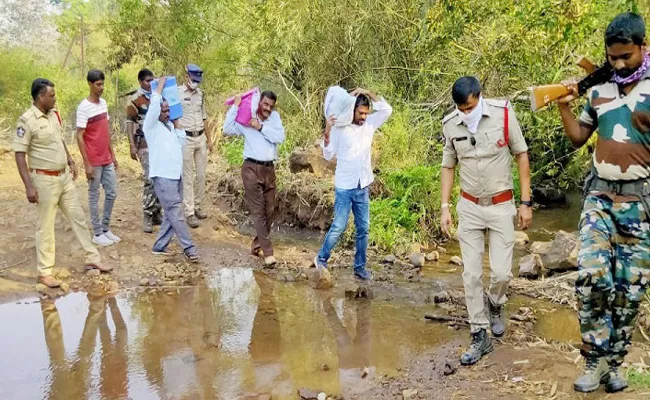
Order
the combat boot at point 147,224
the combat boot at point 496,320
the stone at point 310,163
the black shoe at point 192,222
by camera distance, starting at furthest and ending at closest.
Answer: the stone at point 310,163
the black shoe at point 192,222
the combat boot at point 147,224
the combat boot at point 496,320

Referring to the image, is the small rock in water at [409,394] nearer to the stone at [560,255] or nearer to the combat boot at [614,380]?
the combat boot at [614,380]

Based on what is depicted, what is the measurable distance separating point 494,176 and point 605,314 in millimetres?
1186

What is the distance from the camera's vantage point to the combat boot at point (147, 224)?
752cm

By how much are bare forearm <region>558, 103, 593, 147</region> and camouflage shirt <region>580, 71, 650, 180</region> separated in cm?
10

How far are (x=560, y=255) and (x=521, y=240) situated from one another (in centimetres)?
157

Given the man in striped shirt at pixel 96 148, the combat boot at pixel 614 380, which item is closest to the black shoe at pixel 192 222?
the man in striped shirt at pixel 96 148

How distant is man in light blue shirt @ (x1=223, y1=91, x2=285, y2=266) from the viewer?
657 centimetres

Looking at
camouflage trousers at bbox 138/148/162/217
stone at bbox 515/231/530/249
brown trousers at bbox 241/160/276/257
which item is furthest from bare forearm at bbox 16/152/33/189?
stone at bbox 515/231/530/249

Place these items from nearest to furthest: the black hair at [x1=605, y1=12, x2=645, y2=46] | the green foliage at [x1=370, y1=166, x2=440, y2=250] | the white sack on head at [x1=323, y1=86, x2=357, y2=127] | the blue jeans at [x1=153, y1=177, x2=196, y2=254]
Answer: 1. the black hair at [x1=605, y1=12, x2=645, y2=46]
2. the white sack on head at [x1=323, y1=86, x2=357, y2=127]
3. the blue jeans at [x1=153, y1=177, x2=196, y2=254]
4. the green foliage at [x1=370, y1=166, x2=440, y2=250]

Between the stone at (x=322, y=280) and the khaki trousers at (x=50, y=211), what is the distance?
2.41 meters

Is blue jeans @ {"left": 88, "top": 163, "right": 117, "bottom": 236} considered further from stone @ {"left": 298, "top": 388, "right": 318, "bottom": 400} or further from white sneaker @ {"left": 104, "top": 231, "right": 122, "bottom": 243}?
stone @ {"left": 298, "top": 388, "right": 318, "bottom": 400}

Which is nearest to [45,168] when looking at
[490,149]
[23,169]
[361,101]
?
[23,169]

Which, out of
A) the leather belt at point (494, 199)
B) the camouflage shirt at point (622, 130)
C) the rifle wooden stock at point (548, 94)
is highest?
the rifle wooden stock at point (548, 94)

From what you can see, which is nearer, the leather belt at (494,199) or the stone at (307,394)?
the stone at (307,394)
